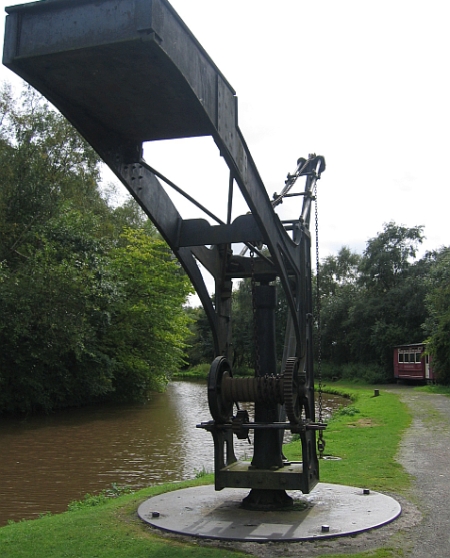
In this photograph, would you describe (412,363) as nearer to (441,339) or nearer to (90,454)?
(441,339)

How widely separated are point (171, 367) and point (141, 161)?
29298mm

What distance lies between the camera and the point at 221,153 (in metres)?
5.38

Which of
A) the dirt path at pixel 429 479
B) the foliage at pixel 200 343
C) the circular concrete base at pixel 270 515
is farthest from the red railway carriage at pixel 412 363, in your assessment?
the circular concrete base at pixel 270 515

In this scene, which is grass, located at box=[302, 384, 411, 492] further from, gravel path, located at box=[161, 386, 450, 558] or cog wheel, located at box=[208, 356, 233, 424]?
cog wheel, located at box=[208, 356, 233, 424]

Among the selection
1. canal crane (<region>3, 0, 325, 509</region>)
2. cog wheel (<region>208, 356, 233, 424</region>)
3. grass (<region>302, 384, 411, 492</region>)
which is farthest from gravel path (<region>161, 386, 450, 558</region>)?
cog wheel (<region>208, 356, 233, 424</region>)

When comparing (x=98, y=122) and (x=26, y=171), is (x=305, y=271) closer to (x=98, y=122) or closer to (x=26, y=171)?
(x=98, y=122)

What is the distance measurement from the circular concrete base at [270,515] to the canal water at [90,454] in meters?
3.61

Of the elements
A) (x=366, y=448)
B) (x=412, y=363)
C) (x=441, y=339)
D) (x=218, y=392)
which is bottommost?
(x=366, y=448)

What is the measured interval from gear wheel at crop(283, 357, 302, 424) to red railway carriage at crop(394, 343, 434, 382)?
34.6 m

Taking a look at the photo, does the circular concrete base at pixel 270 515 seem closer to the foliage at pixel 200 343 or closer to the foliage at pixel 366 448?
the foliage at pixel 366 448

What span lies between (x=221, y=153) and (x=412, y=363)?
4132cm

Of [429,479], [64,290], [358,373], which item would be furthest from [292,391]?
[358,373]

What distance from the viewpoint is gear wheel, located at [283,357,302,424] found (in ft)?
21.0

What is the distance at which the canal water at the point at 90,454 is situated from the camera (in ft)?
39.7
